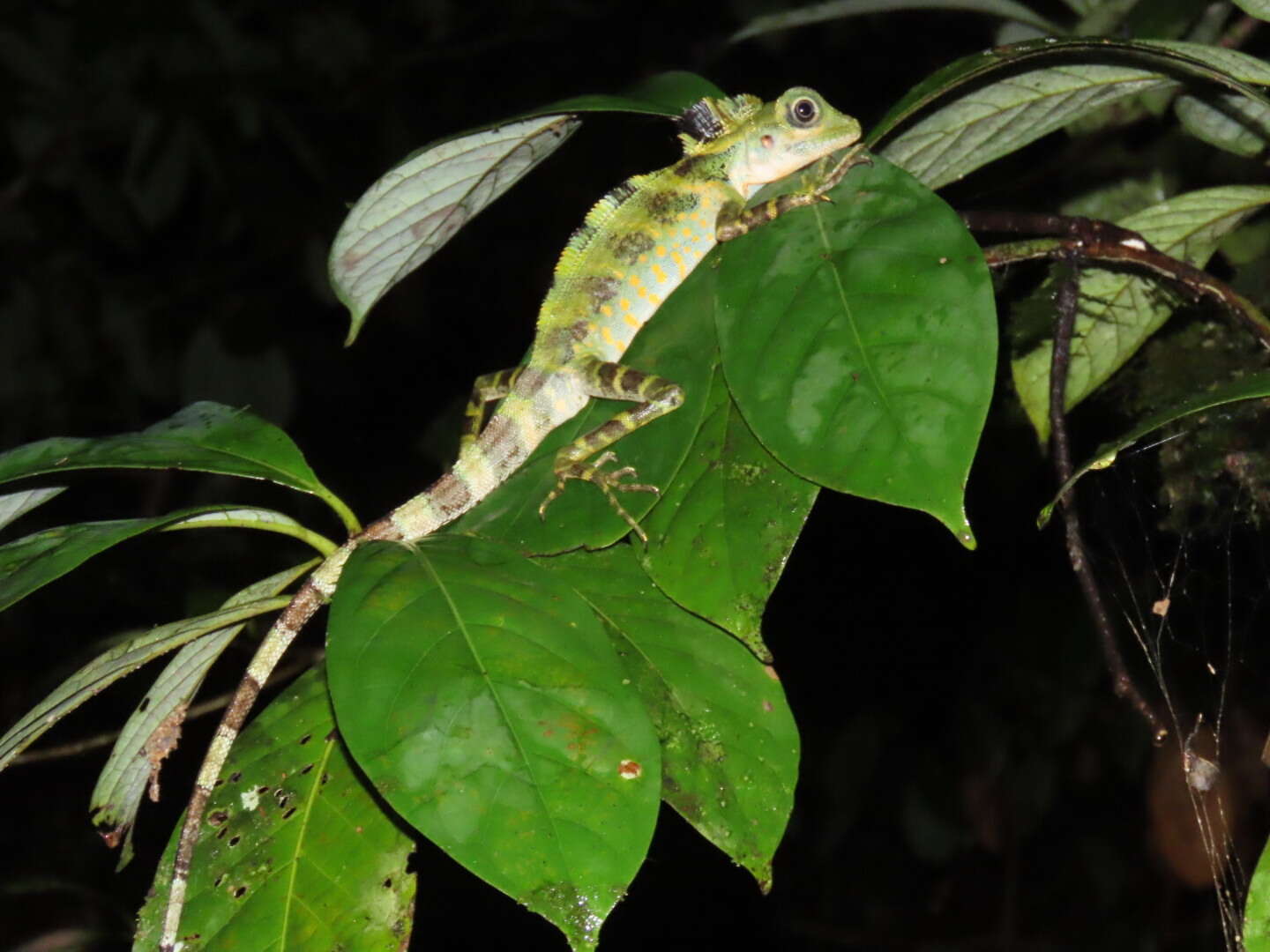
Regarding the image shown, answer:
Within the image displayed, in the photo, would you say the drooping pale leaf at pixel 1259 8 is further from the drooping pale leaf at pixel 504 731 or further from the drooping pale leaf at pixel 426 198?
the drooping pale leaf at pixel 504 731

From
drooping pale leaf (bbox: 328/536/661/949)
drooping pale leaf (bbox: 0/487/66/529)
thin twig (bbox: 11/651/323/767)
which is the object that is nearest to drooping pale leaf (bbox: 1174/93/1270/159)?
drooping pale leaf (bbox: 328/536/661/949)

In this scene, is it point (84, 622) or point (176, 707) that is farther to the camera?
point (84, 622)

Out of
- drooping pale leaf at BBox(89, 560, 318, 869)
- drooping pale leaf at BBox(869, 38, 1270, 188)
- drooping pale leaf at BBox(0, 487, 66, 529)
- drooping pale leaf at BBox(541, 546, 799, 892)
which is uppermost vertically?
drooping pale leaf at BBox(869, 38, 1270, 188)

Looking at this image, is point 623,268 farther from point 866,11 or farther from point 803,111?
point 866,11

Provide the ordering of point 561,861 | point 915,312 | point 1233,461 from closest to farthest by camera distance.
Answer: point 561,861 < point 915,312 < point 1233,461

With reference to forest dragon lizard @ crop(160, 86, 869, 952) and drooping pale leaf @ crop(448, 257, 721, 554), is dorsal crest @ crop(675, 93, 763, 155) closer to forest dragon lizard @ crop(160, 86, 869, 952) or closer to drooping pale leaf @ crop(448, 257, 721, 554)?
forest dragon lizard @ crop(160, 86, 869, 952)

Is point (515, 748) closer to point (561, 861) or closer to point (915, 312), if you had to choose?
point (561, 861)

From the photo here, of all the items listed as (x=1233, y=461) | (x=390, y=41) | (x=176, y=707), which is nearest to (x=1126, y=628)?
(x=1233, y=461)

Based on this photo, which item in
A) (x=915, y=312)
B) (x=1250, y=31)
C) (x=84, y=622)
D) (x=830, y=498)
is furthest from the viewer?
(x=84, y=622)
